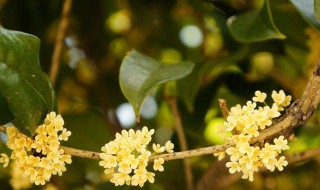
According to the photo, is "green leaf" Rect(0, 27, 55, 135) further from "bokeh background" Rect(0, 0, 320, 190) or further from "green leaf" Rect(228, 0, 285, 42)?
"green leaf" Rect(228, 0, 285, 42)

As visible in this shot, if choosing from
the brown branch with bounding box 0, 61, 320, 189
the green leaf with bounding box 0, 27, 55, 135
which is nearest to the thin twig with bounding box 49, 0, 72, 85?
the green leaf with bounding box 0, 27, 55, 135

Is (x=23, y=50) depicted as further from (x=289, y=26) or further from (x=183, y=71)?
(x=289, y=26)

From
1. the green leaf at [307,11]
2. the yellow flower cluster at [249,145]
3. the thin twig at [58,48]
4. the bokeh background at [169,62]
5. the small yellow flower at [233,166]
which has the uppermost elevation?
the green leaf at [307,11]

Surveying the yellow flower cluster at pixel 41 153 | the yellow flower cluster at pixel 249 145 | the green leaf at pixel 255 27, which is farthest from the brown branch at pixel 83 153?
the green leaf at pixel 255 27

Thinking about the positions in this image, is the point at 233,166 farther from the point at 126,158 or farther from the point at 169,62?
the point at 169,62

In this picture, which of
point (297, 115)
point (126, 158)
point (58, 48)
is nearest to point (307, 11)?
point (297, 115)

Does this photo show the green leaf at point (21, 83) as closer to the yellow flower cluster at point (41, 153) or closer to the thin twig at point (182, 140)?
the yellow flower cluster at point (41, 153)
